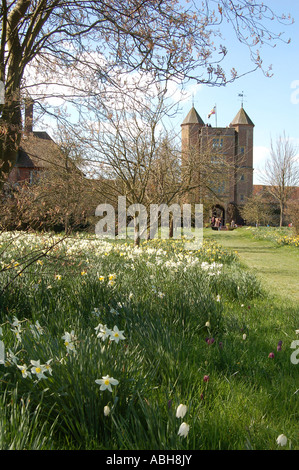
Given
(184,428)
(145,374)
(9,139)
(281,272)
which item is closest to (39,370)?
(145,374)

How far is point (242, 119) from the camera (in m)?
48.1

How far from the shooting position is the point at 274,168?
32.3m

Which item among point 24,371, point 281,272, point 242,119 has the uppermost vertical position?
point 242,119

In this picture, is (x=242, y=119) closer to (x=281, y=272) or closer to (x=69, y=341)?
(x=281, y=272)

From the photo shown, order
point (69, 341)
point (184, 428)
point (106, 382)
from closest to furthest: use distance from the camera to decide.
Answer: point (184, 428)
point (106, 382)
point (69, 341)

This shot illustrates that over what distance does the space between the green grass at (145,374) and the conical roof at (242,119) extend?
153 feet

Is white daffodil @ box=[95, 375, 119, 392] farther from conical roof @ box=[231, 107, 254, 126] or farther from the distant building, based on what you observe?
conical roof @ box=[231, 107, 254, 126]
